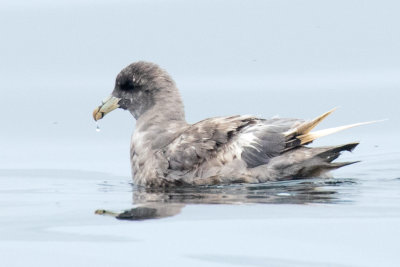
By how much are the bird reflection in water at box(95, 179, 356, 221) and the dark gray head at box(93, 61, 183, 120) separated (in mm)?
1102

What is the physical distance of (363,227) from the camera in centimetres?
862

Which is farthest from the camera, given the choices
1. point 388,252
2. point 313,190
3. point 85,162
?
point 85,162

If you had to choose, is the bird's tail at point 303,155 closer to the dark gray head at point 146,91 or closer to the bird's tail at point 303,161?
the bird's tail at point 303,161

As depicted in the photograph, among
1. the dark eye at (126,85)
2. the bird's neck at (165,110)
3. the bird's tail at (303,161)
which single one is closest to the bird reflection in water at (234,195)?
the bird's tail at (303,161)

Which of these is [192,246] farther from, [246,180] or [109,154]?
[109,154]

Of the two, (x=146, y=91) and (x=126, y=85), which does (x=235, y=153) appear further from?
(x=126, y=85)

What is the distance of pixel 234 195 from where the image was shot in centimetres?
1006

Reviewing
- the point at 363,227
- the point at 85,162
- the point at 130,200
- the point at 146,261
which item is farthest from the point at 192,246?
the point at 85,162

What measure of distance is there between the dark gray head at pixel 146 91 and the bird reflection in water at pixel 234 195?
1102mm

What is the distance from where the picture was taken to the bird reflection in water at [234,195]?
961cm

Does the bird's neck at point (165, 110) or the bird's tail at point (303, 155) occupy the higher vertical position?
the bird's neck at point (165, 110)

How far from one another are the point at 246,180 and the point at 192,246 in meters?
2.32

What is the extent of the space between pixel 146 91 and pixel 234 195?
2.10 metres

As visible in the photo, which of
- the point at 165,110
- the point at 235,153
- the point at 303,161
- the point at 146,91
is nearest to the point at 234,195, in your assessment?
the point at 235,153
